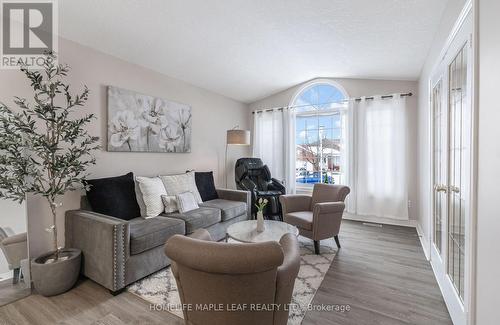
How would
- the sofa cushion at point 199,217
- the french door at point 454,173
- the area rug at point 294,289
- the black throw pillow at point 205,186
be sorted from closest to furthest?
the french door at point 454,173 → the area rug at point 294,289 → the sofa cushion at point 199,217 → the black throw pillow at point 205,186

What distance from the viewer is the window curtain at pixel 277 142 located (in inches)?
189

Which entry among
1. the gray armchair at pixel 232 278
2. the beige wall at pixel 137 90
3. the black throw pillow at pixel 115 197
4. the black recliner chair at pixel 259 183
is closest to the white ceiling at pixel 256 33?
the beige wall at pixel 137 90

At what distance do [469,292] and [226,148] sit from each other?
13.1ft

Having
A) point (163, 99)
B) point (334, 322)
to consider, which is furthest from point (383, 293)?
point (163, 99)

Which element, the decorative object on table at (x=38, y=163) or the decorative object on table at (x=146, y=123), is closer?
the decorative object on table at (x=38, y=163)

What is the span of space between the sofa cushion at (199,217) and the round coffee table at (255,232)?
1.56ft

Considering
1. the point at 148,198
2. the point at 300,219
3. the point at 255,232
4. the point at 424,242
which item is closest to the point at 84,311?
the point at 148,198

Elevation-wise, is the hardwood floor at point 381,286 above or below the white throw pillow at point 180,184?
below

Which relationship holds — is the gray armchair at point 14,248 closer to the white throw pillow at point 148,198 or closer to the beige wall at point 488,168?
the white throw pillow at point 148,198

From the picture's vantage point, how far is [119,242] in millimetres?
1956

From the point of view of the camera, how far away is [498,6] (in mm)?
1000

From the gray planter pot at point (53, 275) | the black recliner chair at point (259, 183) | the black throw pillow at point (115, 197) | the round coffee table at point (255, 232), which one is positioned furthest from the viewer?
the black recliner chair at point (259, 183)

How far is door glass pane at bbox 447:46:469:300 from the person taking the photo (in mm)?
1566

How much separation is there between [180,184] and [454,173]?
2.96 metres
